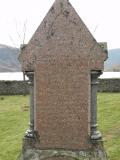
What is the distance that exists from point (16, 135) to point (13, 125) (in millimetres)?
2458

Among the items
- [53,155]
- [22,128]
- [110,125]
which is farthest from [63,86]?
[22,128]

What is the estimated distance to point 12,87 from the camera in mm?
38156

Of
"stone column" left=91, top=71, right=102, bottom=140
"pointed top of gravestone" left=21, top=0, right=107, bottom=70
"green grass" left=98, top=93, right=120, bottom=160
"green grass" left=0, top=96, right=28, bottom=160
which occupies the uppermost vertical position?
"pointed top of gravestone" left=21, top=0, right=107, bottom=70

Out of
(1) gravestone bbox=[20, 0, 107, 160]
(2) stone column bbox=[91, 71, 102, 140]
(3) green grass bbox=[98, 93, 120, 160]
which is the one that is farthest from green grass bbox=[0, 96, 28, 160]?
(2) stone column bbox=[91, 71, 102, 140]

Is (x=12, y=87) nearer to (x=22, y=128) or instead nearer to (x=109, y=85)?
(x=109, y=85)

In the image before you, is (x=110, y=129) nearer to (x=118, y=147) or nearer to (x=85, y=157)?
(x=118, y=147)

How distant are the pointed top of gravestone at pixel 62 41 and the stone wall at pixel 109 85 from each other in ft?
93.3

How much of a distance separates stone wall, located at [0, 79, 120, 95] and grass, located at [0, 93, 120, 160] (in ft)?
34.7

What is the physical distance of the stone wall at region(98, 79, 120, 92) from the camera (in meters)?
37.4

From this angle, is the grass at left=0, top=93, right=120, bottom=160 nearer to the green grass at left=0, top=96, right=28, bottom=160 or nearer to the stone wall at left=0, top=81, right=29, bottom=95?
the green grass at left=0, top=96, right=28, bottom=160

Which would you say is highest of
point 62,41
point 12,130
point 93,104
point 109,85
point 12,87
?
point 62,41

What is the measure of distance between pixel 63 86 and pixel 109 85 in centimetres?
2872

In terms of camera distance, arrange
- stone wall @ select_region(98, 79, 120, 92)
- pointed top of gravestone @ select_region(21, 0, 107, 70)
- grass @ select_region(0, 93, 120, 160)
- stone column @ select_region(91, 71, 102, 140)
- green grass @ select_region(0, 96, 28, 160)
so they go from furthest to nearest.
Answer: stone wall @ select_region(98, 79, 120, 92) < green grass @ select_region(0, 96, 28, 160) < grass @ select_region(0, 93, 120, 160) < stone column @ select_region(91, 71, 102, 140) < pointed top of gravestone @ select_region(21, 0, 107, 70)

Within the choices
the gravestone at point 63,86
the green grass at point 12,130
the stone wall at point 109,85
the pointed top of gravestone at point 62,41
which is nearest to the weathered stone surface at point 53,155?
the gravestone at point 63,86
